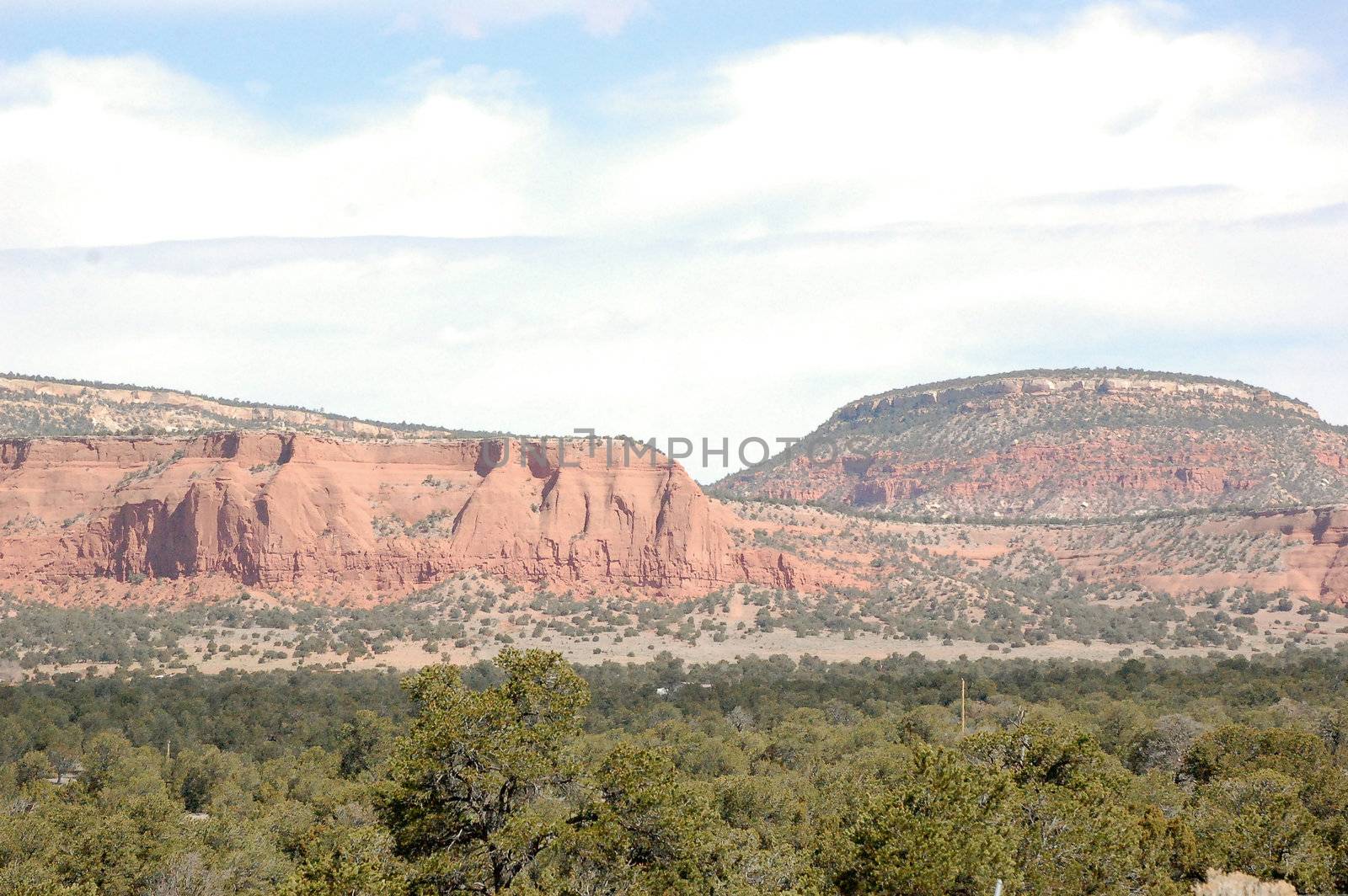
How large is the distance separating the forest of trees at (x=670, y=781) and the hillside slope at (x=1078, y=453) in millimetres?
81239

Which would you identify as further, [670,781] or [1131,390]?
[1131,390]

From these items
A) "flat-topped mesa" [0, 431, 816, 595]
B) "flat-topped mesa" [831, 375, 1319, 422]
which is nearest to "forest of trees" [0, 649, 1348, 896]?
"flat-topped mesa" [0, 431, 816, 595]

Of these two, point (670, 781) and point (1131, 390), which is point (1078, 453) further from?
point (670, 781)

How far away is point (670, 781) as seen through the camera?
2066 cm

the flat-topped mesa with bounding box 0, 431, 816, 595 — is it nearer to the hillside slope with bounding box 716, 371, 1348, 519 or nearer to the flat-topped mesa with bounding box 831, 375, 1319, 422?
the hillside slope with bounding box 716, 371, 1348, 519

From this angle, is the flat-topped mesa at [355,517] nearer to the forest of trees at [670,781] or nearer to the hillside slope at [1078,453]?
the forest of trees at [670,781]

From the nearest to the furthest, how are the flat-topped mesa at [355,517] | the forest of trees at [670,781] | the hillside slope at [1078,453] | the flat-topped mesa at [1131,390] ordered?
the forest of trees at [670,781] → the flat-topped mesa at [355,517] → the hillside slope at [1078,453] → the flat-topped mesa at [1131,390]

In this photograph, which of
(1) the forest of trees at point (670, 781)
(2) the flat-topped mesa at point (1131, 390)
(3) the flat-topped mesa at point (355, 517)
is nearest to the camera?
(1) the forest of trees at point (670, 781)

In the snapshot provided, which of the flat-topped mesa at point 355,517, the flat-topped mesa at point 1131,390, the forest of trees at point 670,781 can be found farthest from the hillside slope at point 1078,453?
the forest of trees at point 670,781

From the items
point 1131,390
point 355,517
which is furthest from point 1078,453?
point 355,517

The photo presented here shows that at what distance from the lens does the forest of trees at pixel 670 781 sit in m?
19.6

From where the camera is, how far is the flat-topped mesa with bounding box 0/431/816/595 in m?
92.6

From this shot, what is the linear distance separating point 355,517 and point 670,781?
79.0 metres

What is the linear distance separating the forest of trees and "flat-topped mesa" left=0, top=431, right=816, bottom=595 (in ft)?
72.5
